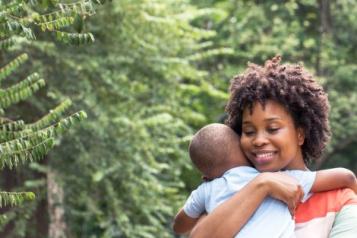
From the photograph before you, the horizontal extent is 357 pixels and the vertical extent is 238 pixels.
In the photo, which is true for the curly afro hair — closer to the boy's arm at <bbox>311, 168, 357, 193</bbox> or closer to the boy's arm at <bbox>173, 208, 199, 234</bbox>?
the boy's arm at <bbox>311, 168, 357, 193</bbox>

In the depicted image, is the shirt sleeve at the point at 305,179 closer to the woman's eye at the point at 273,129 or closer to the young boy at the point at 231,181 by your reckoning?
the young boy at the point at 231,181

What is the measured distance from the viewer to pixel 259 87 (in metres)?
3.28

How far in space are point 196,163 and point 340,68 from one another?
14.2 m

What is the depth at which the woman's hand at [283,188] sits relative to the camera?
10.3 feet

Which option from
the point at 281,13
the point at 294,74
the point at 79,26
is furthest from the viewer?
the point at 281,13

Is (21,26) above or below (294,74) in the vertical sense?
above

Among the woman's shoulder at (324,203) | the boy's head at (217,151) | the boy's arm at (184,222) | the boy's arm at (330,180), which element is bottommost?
the boy's arm at (184,222)

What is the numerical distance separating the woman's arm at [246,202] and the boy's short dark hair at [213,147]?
254 mm

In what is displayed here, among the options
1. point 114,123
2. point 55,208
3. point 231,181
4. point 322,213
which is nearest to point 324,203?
point 322,213

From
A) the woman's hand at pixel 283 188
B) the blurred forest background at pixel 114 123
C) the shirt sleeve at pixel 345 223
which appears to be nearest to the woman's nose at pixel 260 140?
the woman's hand at pixel 283 188

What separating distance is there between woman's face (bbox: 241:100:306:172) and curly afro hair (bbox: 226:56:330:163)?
0.10ft

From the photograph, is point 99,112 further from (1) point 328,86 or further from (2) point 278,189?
(1) point 328,86

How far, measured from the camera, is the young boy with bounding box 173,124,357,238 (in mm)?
3160

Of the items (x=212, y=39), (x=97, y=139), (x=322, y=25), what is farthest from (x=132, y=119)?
(x=322, y=25)
